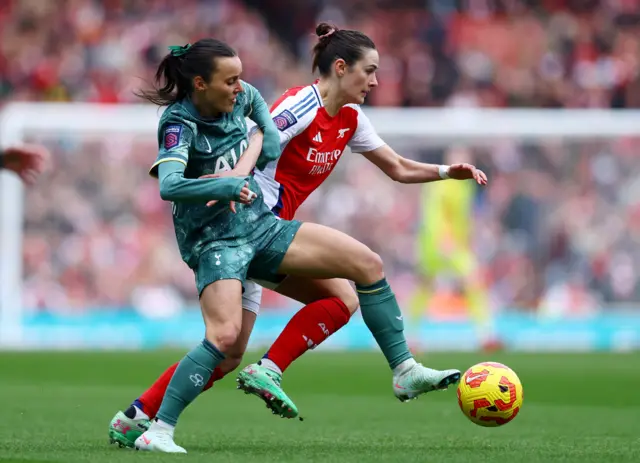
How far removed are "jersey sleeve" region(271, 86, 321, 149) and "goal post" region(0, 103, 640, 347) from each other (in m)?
10.2

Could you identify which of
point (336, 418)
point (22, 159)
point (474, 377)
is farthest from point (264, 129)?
point (336, 418)

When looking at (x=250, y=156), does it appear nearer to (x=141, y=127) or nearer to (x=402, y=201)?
(x=141, y=127)

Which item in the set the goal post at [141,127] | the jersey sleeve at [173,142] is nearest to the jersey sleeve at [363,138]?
the jersey sleeve at [173,142]

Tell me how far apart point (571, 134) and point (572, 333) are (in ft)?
10.2

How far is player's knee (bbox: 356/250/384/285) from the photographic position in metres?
6.02

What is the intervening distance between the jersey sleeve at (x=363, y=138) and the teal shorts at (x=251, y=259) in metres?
0.96

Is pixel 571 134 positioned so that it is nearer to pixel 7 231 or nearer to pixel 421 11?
pixel 421 11

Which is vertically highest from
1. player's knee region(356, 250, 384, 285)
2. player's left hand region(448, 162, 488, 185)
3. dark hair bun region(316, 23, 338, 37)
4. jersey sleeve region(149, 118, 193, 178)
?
dark hair bun region(316, 23, 338, 37)

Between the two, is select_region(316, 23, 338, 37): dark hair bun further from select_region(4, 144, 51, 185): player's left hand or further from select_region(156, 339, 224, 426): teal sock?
select_region(156, 339, 224, 426): teal sock

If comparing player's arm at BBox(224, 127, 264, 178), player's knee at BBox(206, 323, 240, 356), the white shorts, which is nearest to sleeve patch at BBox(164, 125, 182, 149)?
player's arm at BBox(224, 127, 264, 178)

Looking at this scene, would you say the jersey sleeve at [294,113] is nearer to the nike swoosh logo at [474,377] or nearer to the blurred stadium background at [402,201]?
the nike swoosh logo at [474,377]

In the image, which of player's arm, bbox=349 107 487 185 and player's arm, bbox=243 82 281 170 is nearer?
player's arm, bbox=243 82 281 170

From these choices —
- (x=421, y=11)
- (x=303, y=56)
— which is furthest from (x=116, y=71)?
(x=421, y=11)

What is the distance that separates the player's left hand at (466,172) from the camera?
6.44 m
